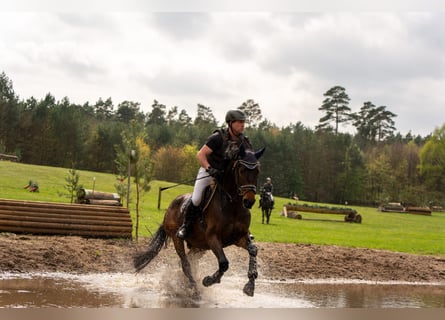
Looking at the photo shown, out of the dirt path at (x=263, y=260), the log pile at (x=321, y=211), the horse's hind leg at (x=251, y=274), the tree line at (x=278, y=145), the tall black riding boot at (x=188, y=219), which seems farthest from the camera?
the tree line at (x=278, y=145)

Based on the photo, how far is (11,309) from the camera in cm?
577

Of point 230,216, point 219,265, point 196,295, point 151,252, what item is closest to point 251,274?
point 219,265

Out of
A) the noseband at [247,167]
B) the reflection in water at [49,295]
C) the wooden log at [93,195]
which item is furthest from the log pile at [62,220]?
the noseband at [247,167]

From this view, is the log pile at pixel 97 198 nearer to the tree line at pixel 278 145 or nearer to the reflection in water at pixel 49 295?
the reflection in water at pixel 49 295

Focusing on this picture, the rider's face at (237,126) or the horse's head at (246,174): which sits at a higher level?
the rider's face at (237,126)

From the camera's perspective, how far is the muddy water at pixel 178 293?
672 cm

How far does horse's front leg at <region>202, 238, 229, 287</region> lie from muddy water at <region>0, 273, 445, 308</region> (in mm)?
514

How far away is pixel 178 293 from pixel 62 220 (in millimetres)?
6079

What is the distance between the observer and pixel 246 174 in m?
6.32

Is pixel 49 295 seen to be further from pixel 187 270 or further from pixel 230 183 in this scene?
pixel 230 183

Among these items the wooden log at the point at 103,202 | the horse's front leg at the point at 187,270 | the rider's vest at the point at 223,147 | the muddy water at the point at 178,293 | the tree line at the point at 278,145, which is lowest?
the muddy water at the point at 178,293

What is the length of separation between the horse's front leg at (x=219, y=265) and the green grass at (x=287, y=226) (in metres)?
3.77

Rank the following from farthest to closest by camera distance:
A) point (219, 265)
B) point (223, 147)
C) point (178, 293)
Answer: point (178, 293) → point (223, 147) → point (219, 265)

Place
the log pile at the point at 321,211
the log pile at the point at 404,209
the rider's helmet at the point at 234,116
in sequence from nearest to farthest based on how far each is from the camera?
the rider's helmet at the point at 234,116 → the log pile at the point at 321,211 → the log pile at the point at 404,209
